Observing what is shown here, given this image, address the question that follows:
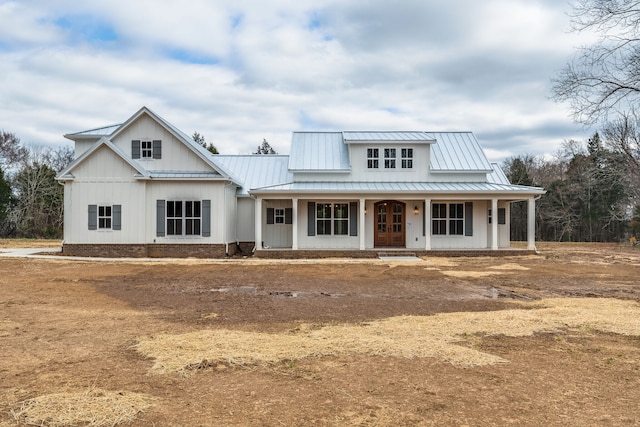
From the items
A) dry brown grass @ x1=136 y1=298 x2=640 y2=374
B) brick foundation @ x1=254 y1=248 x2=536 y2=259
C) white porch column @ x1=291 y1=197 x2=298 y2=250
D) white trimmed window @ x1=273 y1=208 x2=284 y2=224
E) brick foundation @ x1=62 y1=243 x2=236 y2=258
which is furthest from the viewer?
white trimmed window @ x1=273 y1=208 x2=284 y2=224

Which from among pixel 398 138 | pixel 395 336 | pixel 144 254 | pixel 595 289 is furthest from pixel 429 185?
pixel 395 336

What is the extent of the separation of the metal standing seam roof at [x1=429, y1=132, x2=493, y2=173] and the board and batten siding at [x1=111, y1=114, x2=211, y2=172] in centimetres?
1080

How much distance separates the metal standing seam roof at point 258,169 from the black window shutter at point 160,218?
4030 millimetres

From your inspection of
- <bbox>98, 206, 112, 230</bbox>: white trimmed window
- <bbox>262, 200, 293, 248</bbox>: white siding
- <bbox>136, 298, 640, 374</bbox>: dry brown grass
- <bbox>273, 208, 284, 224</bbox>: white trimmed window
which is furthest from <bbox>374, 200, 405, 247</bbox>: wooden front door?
<bbox>136, 298, 640, 374</bbox>: dry brown grass

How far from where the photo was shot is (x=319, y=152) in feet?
79.2

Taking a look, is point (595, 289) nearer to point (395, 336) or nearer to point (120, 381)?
point (395, 336)

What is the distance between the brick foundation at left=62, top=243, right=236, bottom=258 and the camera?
2033cm

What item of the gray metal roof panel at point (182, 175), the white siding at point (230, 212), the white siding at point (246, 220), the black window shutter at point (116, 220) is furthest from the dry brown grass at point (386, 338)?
the white siding at point (246, 220)

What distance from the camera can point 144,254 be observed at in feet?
66.7

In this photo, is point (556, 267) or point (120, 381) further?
point (556, 267)

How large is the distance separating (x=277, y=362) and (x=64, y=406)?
2.22m

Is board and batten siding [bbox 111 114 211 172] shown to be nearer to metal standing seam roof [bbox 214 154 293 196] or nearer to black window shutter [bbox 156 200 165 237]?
black window shutter [bbox 156 200 165 237]

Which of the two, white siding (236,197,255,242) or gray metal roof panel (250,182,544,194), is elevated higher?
gray metal roof panel (250,182,544,194)

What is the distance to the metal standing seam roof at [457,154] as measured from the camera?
75.0 ft
